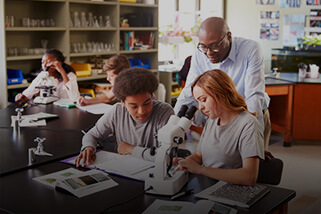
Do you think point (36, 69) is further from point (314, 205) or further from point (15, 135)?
point (314, 205)

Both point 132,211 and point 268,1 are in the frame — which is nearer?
point 132,211

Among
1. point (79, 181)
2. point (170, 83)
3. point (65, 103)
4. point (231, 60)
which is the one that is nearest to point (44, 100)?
point (65, 103)

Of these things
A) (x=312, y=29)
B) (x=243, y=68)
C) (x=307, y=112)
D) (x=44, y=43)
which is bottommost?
(x=307, y=112)

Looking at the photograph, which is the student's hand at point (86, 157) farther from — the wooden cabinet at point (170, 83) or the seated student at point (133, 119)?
the wooden cabinet at point (170, 83)

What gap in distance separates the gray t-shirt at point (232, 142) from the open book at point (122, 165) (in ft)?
1.03

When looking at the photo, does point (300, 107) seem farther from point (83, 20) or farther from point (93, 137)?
point (93, 137)

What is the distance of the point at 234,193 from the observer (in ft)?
6.11

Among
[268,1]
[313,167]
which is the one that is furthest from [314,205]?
[268,1]

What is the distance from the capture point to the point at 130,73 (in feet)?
8.23

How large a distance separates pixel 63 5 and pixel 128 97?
3.23m

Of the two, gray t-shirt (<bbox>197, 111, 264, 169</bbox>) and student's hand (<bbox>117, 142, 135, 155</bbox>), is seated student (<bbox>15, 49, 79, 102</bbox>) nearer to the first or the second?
student's hand (<bbox>117, 142, 135, 155</bbox>)

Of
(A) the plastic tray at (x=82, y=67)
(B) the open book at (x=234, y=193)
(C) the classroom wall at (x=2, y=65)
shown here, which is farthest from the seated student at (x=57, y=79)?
(B) the open book at (x=234, y=193)

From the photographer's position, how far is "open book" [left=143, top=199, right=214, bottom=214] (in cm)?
169

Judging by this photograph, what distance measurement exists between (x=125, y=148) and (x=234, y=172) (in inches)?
31.3
